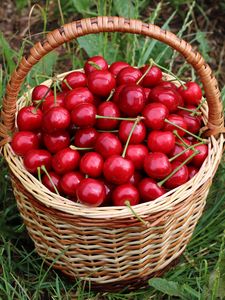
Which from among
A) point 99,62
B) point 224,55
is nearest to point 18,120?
point 99,62

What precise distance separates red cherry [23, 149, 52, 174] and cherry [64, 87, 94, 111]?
15 cm

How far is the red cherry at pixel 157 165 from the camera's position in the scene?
1442 mm

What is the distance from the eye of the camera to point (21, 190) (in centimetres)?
151

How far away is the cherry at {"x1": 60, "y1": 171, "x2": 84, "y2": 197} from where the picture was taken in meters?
1.45

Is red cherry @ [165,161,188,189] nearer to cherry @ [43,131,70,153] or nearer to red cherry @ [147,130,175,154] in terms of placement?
red cherry @ [147,130,175,154]

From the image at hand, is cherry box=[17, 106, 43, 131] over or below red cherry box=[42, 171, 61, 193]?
over

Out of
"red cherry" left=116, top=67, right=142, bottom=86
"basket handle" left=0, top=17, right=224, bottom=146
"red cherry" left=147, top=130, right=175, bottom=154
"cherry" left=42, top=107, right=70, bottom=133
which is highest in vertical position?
"basket handle" left=0, top=17, right=224, bottom=146

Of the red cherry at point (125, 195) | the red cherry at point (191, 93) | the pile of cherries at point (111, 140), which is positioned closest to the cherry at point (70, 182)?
the pile of cherries at point (111, 140)

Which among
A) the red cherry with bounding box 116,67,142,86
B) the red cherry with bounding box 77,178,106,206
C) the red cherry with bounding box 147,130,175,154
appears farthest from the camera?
the red cherry with bounding box 116,67,142,86

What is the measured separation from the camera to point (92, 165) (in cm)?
145

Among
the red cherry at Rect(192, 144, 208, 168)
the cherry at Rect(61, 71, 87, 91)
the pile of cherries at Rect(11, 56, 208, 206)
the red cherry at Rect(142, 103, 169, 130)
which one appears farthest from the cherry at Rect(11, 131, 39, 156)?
the red cherry at Rect(192, 144, 208, 168)

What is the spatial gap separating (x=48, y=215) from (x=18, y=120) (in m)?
0.30

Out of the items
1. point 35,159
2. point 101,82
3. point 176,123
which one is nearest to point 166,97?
point 176,123

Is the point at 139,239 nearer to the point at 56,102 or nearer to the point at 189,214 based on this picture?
the point at 189,214
